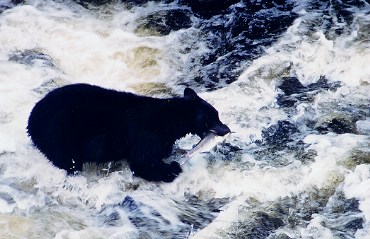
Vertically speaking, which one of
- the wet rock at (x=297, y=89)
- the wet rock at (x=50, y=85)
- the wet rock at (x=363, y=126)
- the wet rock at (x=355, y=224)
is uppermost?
the wet rock at (x=355, y=224)

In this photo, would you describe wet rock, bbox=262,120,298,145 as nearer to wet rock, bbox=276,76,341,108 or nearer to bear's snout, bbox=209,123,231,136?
wet rock, bbox=276,76,341,108

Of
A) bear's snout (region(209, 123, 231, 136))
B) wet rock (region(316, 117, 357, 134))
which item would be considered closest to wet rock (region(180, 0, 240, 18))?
wet rock (region(316, 117, 357, 134))

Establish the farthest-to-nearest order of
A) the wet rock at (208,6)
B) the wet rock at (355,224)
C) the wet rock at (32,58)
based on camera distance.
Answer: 1. the wet rock at (208,6)
2. the wet rock at (32,58)
3. the wet rock at (355,224)

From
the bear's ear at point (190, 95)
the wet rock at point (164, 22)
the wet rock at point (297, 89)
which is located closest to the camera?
the bear's ear at point (190, 95)

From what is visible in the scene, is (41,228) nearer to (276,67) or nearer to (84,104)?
(84,104)

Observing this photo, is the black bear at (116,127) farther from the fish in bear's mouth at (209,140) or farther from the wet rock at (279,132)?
the wet rock at (279,132)

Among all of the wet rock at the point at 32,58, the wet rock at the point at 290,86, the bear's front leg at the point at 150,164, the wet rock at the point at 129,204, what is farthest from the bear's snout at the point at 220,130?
the wet rock at the point at 32,58

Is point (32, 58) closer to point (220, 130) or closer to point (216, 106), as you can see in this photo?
point (216, 106)

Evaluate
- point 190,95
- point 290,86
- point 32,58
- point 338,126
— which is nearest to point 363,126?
point 338,126
